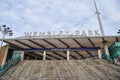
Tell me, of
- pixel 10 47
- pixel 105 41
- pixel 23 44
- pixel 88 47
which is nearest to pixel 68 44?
pixel 88 47

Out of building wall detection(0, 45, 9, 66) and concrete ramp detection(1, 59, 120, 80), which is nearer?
concrete ramp detection(1, 59, 120, 80)

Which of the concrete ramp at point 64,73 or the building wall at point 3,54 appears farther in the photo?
the building wall at point 3,54

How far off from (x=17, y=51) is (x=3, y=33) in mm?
7796

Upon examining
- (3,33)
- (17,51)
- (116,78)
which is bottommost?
(116,78)

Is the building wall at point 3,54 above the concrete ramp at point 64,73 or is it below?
above

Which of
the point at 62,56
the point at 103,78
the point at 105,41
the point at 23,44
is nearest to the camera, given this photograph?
the point at 103,78

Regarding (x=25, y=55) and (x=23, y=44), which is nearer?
(x=23, y=44)

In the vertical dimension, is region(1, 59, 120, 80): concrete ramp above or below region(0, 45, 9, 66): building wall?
below

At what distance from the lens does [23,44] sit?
36.2 metres

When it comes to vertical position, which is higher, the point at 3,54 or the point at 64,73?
the point at 3,54

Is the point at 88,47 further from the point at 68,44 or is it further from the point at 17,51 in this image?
the point at 17,51

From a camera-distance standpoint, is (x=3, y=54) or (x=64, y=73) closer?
(x=64, y=73)

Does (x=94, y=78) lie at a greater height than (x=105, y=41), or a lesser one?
lesser

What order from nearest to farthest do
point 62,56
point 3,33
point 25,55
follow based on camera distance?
point 3,33
point 25,55
point 62,56
